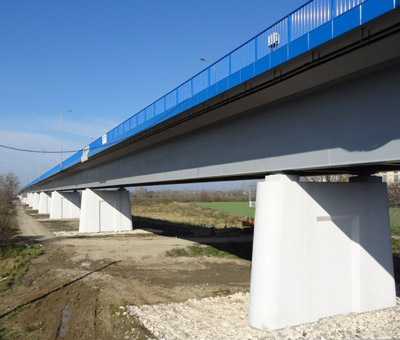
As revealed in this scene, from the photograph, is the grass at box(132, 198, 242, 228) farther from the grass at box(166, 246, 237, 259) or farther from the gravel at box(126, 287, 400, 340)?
the gravel at box(126, 287, 400, 340)

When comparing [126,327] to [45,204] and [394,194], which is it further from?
[45,204]

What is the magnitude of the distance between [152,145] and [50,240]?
13.7 metres

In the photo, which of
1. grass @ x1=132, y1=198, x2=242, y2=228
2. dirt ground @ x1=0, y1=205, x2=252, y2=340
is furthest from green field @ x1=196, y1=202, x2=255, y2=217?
dirt ground @ x1=0, y1=205, x2=252, y2=340

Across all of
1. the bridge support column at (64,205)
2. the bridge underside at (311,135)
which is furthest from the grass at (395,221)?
the bridge support column at (64,205)

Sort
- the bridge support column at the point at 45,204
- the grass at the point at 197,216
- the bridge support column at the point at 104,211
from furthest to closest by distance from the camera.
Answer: the bridge support column at the point at 45,204, the grass at the point at 197,216, the bridge support column at the point at 104,211

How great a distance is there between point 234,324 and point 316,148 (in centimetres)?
465

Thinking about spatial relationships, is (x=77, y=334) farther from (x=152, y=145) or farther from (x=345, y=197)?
(x=152, y=145)

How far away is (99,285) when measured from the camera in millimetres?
13523

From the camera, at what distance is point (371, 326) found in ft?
29.2

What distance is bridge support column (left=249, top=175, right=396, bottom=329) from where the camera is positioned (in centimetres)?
874

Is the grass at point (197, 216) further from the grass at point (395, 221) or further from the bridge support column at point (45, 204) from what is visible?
the bridge support column at point (45, 204)

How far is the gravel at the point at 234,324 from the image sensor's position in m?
8.33

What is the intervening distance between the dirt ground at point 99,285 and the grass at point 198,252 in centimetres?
58

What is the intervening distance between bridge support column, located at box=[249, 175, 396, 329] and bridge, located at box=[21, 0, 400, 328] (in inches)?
1.0
